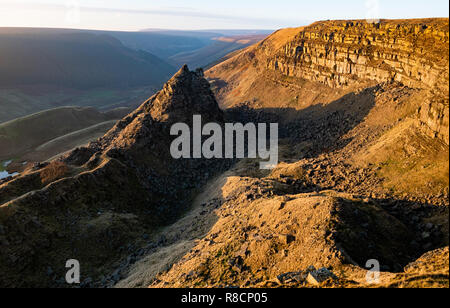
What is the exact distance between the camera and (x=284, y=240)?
18.4 m

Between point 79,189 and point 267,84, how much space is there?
59062 mm

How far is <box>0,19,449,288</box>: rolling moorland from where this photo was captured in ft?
55.8

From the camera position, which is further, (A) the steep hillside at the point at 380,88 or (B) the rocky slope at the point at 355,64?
(B) the rocky slope at the point at 355,64

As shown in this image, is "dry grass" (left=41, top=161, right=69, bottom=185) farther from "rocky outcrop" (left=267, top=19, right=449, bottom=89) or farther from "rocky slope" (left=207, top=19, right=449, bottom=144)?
"rocky outcrop" (left=267, top=19, right=449, bottom=89)

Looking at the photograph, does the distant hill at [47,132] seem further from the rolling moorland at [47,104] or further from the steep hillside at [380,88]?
the steep hillside at [380,88]

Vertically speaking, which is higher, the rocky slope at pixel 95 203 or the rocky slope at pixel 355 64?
the rocky slope at pixel 355 64

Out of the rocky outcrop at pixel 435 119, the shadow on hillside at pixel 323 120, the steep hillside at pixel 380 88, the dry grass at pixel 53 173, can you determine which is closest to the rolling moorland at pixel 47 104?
the dry grass at pixel 53 173

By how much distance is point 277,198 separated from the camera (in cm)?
2391

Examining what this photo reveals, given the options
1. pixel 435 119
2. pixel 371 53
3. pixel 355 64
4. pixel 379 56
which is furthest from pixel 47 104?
pixel 435 119

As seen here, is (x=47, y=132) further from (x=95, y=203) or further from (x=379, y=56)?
(x=379, y=56)

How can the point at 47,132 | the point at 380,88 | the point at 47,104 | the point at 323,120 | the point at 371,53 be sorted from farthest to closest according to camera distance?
the point at 47,104 < the point at 47,132 < the point at 323,120 < the point at 371,53 < the point at 380,88

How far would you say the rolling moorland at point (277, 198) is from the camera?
55.8ft

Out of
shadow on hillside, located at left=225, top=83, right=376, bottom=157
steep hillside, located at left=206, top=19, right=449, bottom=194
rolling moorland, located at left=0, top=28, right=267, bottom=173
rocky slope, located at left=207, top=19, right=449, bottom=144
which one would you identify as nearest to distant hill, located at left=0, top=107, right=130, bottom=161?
rolling moorland, located at left=0, top=28, right=267, bottom=173
